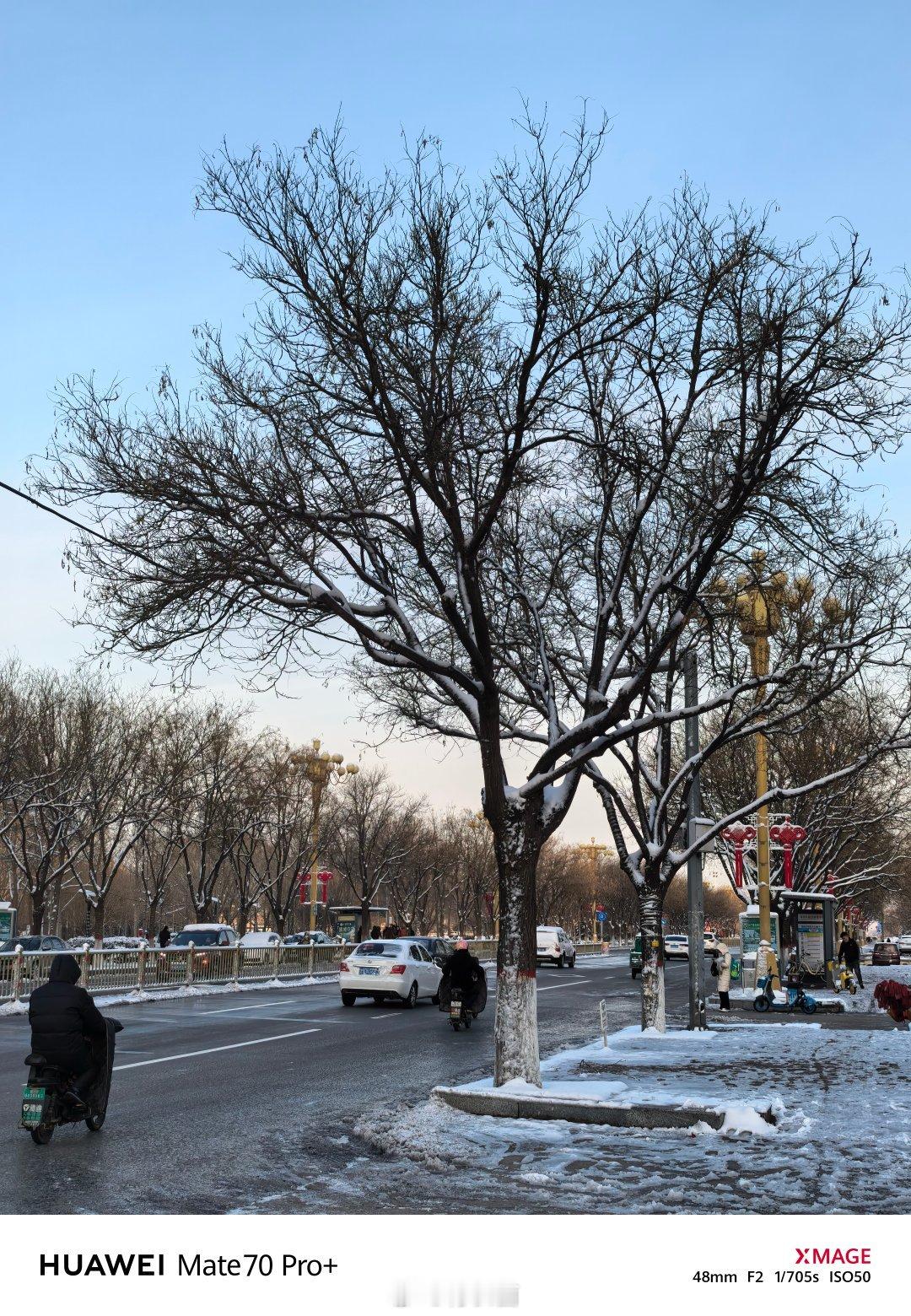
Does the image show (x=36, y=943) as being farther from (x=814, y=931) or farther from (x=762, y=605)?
(x=762, y=605)

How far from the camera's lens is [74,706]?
50.5m

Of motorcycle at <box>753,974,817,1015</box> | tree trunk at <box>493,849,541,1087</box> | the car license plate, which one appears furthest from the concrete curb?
motorcycle at <box>753,974,817,1015</box>

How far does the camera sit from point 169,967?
34.6 meters

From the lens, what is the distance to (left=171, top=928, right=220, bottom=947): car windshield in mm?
48938

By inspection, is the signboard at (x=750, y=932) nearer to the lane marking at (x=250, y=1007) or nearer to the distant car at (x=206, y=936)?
the lane marking at (x=250, y=1007)

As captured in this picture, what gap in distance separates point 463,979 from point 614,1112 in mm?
13365

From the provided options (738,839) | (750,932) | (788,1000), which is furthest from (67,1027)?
(750,932)

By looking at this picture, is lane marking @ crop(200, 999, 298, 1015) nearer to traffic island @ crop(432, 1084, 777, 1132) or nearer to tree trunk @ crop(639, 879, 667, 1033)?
tree trunk @ crop(639, 879, 667, 1033)

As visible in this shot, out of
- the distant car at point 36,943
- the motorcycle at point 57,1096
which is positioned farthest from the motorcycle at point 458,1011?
the distant car at point 36,943

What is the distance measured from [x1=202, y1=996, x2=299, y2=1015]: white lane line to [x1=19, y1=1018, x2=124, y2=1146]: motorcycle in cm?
1648

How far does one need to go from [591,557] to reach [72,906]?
112 m

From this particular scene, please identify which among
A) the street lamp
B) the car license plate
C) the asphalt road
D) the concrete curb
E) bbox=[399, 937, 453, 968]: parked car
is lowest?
the asphalt road

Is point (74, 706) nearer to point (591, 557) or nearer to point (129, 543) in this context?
point (591, 557)

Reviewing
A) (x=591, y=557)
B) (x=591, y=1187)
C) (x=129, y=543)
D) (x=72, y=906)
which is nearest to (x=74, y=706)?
(x=591, y=557)
